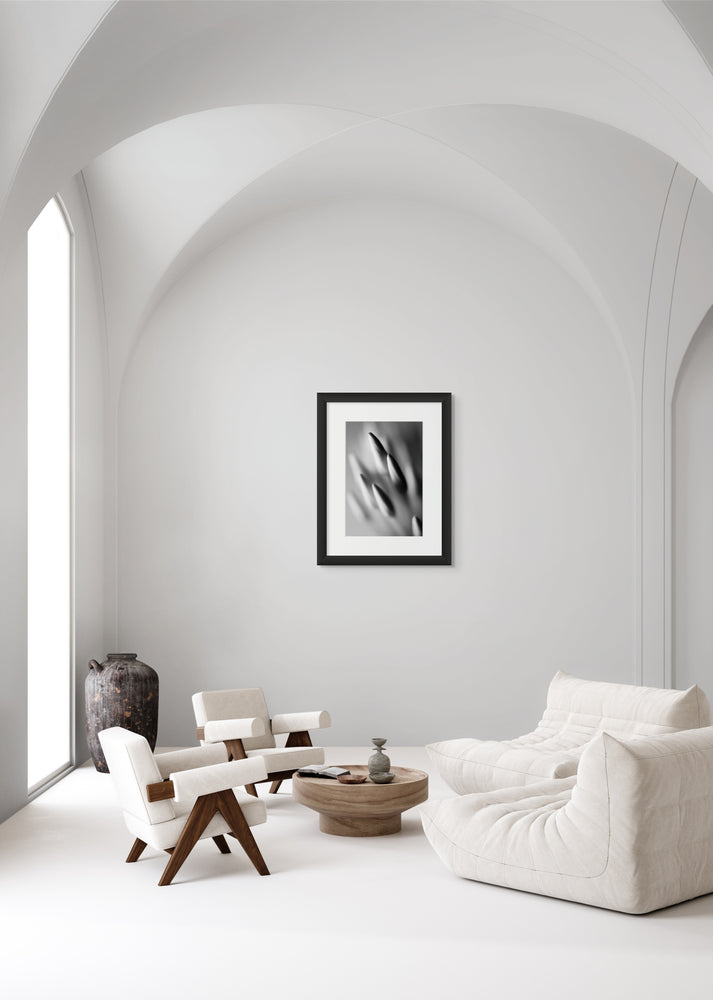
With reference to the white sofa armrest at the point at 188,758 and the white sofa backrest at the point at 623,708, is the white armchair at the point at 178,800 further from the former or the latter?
the white sofa backrest at the point at 623,708

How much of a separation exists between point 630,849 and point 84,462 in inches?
175

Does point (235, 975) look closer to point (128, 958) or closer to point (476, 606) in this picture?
point (128, 958)

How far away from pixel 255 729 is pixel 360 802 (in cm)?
95

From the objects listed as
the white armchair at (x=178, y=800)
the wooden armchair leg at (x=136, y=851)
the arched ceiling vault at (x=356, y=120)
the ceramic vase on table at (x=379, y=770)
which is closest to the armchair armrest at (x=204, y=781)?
the white armchair at (x=178, y=800)

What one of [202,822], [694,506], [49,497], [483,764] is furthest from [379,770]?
[694,506]

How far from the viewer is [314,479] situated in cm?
715

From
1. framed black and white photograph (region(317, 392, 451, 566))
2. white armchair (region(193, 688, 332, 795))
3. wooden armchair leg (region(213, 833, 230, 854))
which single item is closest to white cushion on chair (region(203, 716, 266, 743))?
white armchair (region(193, 688, 332, 795))

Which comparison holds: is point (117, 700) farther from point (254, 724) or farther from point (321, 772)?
point (321, 772)

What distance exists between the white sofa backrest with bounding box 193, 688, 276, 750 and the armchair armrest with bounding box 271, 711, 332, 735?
0.07 meters

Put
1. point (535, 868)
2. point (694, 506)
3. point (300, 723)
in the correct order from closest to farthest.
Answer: point (535, 868), point (300, 723), point (694, 506)

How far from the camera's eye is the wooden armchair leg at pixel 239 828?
4.05 metres

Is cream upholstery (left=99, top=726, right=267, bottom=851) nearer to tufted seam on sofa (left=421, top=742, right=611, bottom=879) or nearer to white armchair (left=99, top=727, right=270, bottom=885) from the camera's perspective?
white armchair (left=99, top=727, right=270, bottom=885)

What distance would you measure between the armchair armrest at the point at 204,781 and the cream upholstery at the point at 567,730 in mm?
1488

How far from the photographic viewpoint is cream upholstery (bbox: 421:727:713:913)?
3564 millimetres
